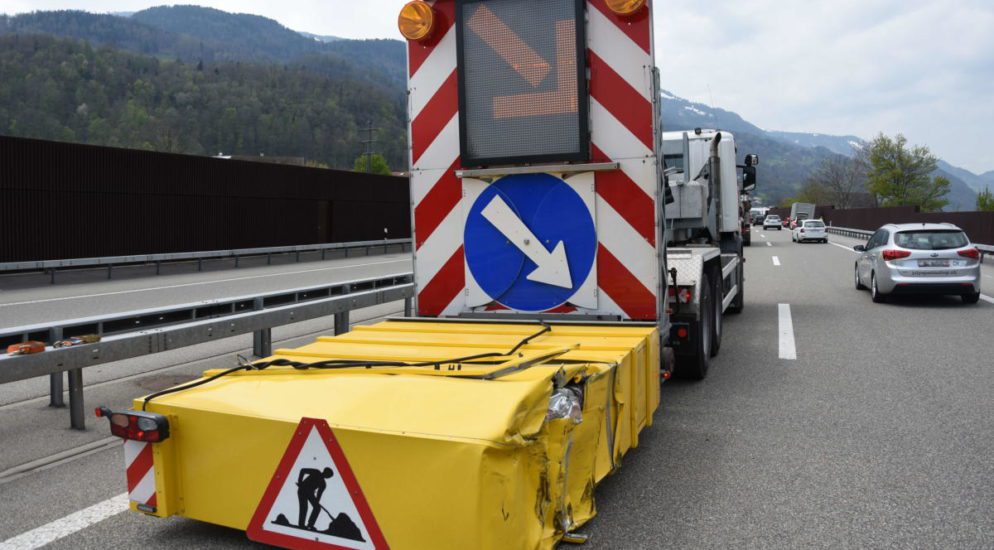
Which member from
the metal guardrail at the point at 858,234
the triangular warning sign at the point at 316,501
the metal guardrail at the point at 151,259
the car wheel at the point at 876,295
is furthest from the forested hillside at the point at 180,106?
the triangular warning sign at the point at 316,501

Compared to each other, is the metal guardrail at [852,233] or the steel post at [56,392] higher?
the metal guardrail at [852,233]

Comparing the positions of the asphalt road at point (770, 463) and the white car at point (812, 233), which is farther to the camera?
the white car at point (812, 233)

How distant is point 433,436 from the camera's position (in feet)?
10.5

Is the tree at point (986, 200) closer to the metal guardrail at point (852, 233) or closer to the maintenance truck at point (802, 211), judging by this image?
the maintenance truck at point (802, 211)

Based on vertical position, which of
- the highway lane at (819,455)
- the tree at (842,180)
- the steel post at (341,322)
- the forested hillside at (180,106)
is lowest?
the highway lane at (819,455)

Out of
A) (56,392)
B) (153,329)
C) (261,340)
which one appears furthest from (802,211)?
(56,392)

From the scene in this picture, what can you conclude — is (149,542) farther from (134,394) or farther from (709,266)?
(709,266)

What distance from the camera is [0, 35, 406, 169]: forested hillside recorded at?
4099 inches

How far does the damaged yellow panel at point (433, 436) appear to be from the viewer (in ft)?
10.4

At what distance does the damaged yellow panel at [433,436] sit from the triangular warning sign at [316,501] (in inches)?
1.7

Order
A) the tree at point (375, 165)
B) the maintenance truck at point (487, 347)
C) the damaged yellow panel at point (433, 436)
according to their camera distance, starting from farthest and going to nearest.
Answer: the tree at point (375, 165) → the maintenance truck at point (487, 347) → the damaged yellow panel at point (433, 436)

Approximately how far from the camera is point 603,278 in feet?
18.8

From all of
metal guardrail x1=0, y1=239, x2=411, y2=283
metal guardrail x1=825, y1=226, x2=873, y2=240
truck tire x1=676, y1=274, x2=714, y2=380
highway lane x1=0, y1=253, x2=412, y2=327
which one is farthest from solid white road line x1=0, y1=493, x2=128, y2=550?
metal guardrail x1=825, y1=226, x2=873, y2=240

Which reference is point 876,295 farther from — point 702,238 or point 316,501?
point 316,501
